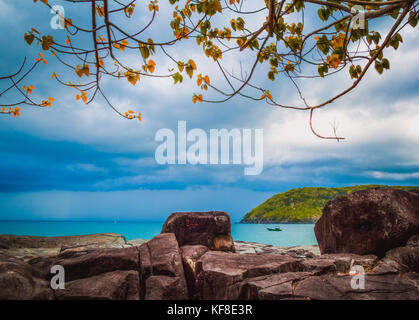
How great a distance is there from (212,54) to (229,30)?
23.7 inches

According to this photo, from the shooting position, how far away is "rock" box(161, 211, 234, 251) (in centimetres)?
749

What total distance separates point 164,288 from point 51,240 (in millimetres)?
7829

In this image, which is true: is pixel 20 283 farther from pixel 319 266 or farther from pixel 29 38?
pixel 319 266

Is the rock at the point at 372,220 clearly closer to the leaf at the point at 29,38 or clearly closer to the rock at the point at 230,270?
the rock at the point at 230,270

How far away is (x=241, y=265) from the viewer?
524 cm

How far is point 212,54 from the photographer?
461 cm

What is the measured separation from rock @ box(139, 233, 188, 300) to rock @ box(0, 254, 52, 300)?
179 cm

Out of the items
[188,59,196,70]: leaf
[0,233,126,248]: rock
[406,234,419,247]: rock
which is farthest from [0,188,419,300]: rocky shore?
[188,59,196,70]: leaf

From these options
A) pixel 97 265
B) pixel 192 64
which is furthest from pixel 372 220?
pixel 97 265

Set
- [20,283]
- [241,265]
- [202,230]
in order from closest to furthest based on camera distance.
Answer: [20,283]
[241,265]
[202,230]

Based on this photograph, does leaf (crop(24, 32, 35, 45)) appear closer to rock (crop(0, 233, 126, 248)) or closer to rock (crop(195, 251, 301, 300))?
rock (crop(195, 251, 301, 300))

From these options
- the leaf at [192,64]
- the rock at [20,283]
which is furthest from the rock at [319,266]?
the rock at [20,283]
